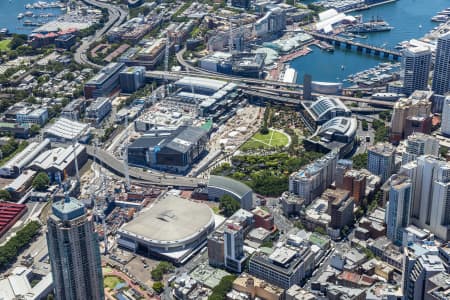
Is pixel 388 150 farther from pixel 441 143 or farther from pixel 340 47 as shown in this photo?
pixel 340 47

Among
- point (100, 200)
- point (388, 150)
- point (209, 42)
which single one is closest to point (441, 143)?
point (388, 150)

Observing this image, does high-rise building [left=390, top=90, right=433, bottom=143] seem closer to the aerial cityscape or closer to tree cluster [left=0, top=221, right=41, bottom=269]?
the aerial cityscape

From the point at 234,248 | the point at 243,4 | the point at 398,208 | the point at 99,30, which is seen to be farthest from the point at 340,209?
the point at 243,4

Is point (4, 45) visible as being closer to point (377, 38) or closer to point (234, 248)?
point (377, 38)

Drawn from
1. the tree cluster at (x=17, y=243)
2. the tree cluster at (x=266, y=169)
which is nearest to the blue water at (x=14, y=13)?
the tree cluster at (x=266, y=169)

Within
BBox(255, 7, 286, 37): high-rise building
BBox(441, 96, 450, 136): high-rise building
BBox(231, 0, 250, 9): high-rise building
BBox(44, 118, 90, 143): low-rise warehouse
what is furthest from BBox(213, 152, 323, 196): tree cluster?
BBox(231, 0, 250, 9): high-rise building

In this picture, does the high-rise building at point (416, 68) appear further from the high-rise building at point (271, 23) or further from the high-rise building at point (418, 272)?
the high-rise building at point (418, 272)
